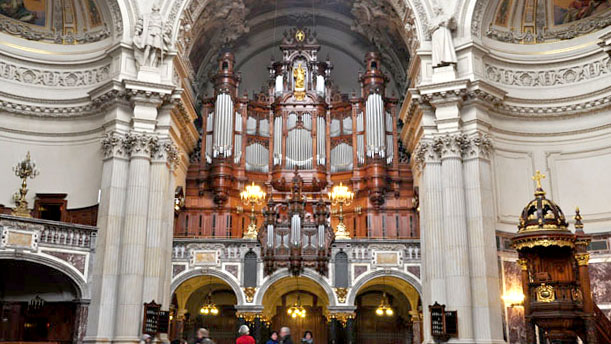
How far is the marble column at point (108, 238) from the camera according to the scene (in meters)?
18.4

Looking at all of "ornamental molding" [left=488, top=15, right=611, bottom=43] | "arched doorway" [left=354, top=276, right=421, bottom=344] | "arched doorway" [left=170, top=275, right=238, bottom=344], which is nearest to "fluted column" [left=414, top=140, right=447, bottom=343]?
"arched doorway" [left=354, top=276, right=421, bottom=344]

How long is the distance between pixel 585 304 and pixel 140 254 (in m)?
12.0

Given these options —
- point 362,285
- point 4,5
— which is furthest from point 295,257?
point 4,5

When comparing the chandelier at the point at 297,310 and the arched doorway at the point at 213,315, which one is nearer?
the chandelier at the point at 297,310

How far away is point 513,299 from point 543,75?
7488 millimetres

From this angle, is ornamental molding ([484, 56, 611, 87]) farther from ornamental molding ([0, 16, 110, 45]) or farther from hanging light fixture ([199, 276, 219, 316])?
ornamental molding ([0, 16, 110, 45])

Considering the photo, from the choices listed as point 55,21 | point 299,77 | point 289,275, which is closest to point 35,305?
point 289,275

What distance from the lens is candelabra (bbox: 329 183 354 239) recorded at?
73.2 feet

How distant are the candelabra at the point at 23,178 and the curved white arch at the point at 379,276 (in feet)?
33.3

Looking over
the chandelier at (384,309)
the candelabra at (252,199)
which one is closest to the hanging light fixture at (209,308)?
the candelabra at (252,199)

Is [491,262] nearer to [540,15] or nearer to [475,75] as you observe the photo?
[475,75]

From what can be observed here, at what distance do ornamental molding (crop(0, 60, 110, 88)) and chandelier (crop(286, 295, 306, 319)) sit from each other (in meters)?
10.4

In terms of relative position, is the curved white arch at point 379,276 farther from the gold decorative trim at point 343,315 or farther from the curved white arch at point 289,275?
the curved white arch at point 289,275

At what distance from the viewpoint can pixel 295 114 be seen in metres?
26.2
